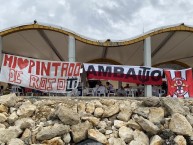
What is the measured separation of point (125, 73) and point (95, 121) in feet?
11.6

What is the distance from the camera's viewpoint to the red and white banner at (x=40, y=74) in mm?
12398

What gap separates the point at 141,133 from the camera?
10.5 m

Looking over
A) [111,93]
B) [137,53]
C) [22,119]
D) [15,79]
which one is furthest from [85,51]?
[22,119]

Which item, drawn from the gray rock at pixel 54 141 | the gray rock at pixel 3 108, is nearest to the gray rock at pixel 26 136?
the gray rock at pixel 54 141

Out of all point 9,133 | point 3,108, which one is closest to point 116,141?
point 9,133

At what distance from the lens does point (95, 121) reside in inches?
416

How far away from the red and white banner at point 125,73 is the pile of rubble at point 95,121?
1769mm

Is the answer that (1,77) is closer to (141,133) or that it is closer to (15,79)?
(15,79)

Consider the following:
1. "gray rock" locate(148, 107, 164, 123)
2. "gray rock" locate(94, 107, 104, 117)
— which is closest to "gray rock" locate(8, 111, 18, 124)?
"gray rock" locate(94, 107, 104, 117)

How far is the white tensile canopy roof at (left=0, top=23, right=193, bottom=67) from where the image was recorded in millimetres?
14109

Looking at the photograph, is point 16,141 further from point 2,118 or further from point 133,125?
point 133,125

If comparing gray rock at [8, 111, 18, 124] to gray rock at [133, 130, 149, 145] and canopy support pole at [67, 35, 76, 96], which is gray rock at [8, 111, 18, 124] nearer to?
gray rock at [133, 130, 149, 145]

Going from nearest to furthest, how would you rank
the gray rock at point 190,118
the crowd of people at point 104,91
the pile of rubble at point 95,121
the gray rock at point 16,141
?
the gray rock at point 16,141 < the pile of rubble at point 95,121 < the gray rock at point 190,118 < the crowd of people at point 104,91

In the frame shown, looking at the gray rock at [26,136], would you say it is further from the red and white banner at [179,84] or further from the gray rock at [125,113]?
the red and white banner at [179,84]
